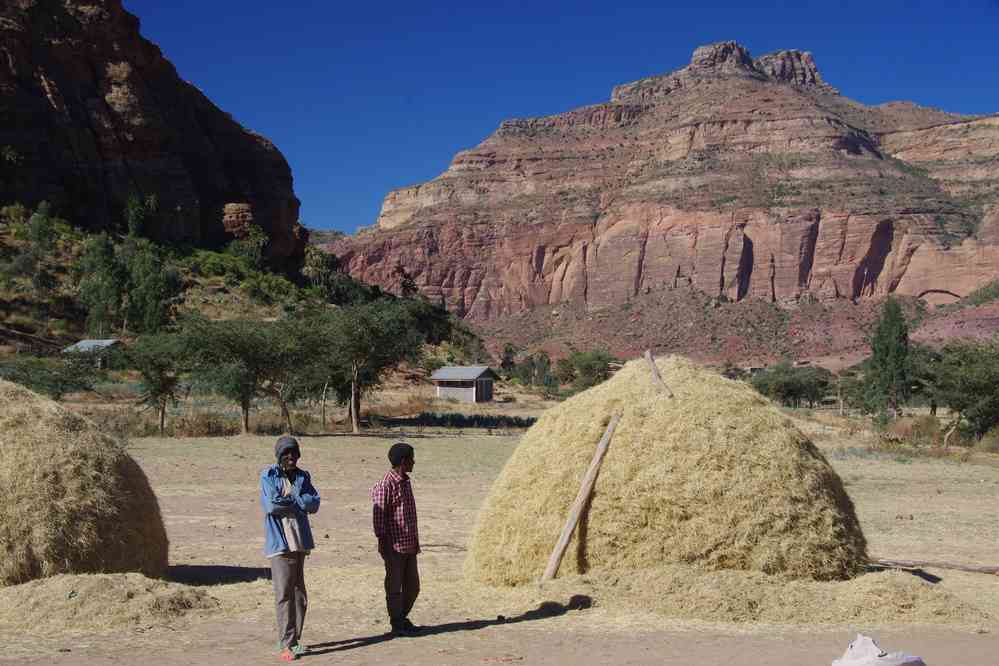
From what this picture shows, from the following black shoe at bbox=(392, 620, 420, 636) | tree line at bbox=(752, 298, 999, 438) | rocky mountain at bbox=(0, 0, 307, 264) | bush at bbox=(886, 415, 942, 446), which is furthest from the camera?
rocky mountain at bbox=(0, 0, 307, 264)

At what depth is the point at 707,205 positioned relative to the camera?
132750 mm

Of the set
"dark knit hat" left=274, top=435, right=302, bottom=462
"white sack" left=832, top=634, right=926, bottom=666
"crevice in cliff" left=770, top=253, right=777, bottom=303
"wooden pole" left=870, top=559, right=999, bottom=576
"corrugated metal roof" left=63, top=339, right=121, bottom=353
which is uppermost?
"crevice in cliff" left=770, top=253, right=777, bottom=303

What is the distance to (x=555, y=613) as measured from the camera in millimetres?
8711

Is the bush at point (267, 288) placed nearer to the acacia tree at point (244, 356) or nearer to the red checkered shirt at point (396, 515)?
the acacia tree at point (244, 356)

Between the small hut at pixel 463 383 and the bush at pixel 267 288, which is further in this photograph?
the bush at pixel 267 288

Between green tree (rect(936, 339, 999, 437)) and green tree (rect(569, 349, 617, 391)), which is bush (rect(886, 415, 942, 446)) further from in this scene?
green tree (rect(569, 349, 617, 391))

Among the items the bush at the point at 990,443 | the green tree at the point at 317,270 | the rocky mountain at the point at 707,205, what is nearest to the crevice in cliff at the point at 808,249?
the rocky mountain at the point at 707,205

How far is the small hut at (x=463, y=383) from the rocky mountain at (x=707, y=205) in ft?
217

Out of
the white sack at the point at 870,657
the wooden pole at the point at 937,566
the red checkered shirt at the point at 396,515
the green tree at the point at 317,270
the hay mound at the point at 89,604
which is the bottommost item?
the wooden pole at the point at 937,566

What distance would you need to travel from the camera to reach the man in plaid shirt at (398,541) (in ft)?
26.7

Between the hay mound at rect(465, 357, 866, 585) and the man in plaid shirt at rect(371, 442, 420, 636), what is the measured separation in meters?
1.88

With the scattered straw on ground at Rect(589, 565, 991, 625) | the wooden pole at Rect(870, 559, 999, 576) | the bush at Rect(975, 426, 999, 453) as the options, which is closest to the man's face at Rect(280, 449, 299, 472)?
the scattered straw on ground at Rect(589, 565, 991, 625)

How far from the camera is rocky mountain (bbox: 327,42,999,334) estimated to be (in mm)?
126875

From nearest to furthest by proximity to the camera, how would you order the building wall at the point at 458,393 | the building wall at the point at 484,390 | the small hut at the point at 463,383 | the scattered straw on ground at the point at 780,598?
the scattered straw on ground at the point at 780,598, the building wall at the point at 458,393, the small hut at the point at 463,383, the building wall at the point at 484,390
